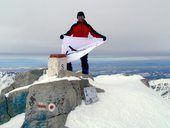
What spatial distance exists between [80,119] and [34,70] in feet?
23.2

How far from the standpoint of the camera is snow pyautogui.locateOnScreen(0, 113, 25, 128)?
14.8 m

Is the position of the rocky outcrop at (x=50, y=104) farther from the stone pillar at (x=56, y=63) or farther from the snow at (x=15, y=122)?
the stone pillar at (x=56, y=63)

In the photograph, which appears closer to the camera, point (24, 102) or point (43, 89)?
point (43, 89)

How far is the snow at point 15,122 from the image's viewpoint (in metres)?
14.8

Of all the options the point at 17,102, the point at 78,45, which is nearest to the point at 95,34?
the point at 78,45

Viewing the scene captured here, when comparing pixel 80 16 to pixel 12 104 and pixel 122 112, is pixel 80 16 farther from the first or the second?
pixel 122 112

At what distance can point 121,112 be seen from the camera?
47.2ft

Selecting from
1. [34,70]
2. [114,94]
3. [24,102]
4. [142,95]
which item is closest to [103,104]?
[114,94]

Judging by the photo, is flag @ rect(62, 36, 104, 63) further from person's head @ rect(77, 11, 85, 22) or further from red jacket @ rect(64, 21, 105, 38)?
person's head @ rect(77, 11, 85, 22)

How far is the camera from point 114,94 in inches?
633

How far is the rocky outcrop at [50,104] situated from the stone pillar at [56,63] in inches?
124

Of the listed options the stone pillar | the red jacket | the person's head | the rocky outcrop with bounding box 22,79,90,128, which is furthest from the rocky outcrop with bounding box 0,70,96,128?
the person's head

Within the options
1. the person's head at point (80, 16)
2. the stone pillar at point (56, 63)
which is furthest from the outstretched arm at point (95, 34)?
the stone pillar at point (56, 63)

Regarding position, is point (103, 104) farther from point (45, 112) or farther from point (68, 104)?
point (45, 112)
